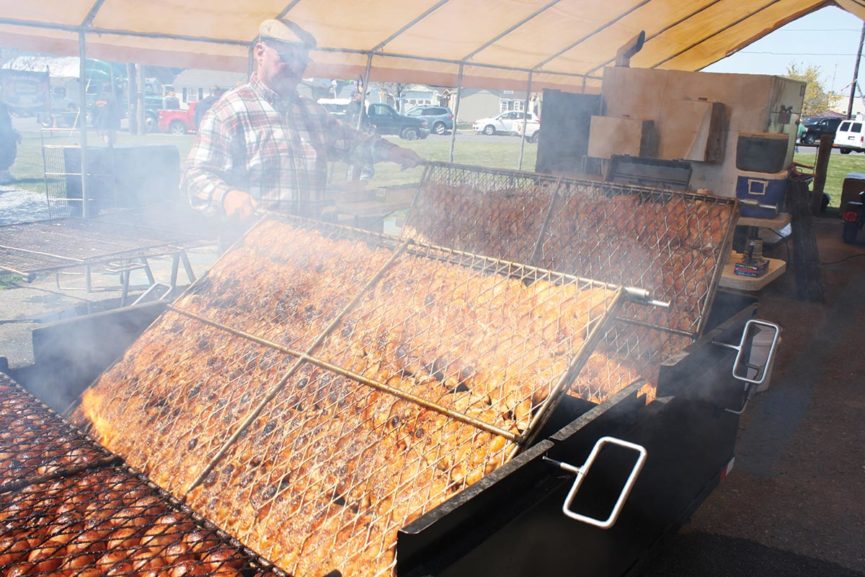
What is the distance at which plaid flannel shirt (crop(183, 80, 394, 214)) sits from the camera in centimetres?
391

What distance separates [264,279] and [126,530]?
146 cm

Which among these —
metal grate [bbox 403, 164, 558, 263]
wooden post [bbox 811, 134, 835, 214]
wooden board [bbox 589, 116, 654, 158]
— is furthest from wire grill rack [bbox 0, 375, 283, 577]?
wooden post [bbox 811, 134, 835, 214]

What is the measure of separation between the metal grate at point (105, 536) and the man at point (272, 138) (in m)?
2.20

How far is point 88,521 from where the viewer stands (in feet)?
5.55

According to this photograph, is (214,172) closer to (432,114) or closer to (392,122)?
(392,122)

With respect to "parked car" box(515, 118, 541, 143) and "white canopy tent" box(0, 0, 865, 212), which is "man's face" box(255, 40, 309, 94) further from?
"parked car" box(515, 118, 541, 143)

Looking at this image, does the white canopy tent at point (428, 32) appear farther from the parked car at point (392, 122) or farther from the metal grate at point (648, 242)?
the parked car at point (392, 122)

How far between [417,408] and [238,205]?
175cm

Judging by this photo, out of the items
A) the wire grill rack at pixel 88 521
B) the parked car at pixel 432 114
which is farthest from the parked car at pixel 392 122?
the wire grill rack at pixel 88 521

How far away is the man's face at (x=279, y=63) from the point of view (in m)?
4.00

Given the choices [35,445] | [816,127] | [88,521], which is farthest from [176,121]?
[816,127]

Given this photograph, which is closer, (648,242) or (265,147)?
(648,242)

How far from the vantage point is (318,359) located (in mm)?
2424

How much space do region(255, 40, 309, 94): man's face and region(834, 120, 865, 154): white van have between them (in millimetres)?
38440
